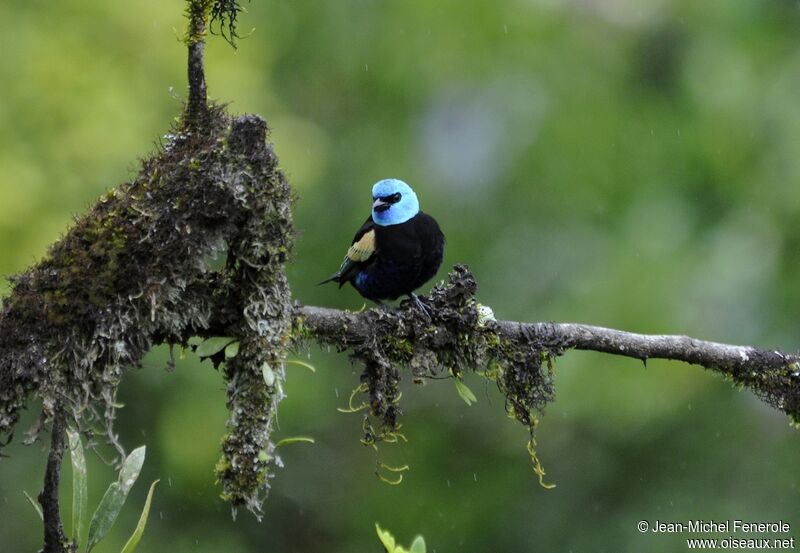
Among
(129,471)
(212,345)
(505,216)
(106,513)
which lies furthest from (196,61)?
(505,216)

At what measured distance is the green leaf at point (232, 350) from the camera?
2433 millimetres

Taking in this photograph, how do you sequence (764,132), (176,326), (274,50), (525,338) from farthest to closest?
(274,50) < (764,132) < (525,338) < (176,326)

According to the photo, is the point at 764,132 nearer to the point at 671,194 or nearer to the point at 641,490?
the point at 671,194

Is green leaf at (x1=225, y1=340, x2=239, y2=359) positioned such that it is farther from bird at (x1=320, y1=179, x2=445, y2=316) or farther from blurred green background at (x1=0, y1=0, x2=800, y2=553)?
blurred green background at (x1=0, y1=0, x2=800, y2=553)

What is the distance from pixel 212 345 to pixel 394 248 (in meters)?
1.64

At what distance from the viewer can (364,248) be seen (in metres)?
4.12

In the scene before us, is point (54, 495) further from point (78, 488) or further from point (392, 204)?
point (392, 204)

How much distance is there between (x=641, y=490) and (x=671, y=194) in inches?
92.0

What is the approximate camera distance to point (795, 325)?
23.9 feet

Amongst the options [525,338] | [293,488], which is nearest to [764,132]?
[293,488]

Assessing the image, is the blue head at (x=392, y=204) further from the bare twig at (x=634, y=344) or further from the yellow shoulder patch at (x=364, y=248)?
the bare twig at (x=634, y=344)

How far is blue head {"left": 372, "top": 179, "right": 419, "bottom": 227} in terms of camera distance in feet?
13.5

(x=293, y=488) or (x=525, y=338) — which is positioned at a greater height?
(x=293, y=488)

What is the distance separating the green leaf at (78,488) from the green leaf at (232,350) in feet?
1.27
